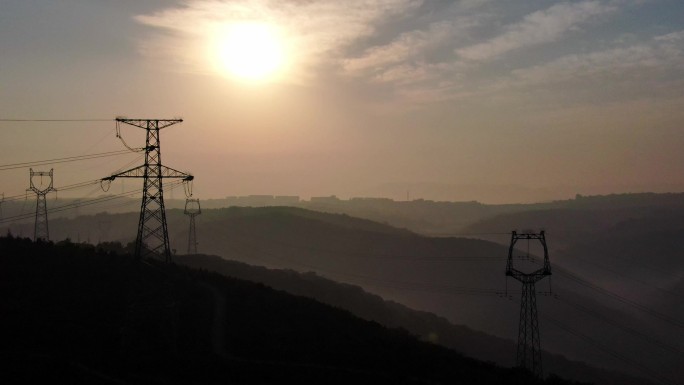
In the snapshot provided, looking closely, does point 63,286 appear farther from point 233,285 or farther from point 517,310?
point 517,310

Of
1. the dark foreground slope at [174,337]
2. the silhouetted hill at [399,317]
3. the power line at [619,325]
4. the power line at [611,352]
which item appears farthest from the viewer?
the power line at [619,325]

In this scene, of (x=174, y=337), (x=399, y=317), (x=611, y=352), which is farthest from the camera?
(x=611, y=352)

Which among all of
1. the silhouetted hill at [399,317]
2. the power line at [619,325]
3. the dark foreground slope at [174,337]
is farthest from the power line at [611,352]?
the dark foreground slope at [174,337]

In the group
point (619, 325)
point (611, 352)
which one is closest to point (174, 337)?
point (611, 352)

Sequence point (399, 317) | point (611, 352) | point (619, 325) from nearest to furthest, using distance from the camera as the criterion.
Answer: point (399, 317) < point (611, 352) < point (619, 325)

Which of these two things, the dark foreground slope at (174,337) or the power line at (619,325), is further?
the power line at (619,325)

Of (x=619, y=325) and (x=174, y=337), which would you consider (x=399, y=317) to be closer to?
(x=174, y=337)

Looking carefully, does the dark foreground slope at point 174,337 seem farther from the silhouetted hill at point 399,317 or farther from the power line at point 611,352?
the power line at point 611,352

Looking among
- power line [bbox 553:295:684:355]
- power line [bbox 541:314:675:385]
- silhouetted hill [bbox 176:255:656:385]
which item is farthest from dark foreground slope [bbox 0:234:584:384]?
power line [bbox 553:295:684:355]
